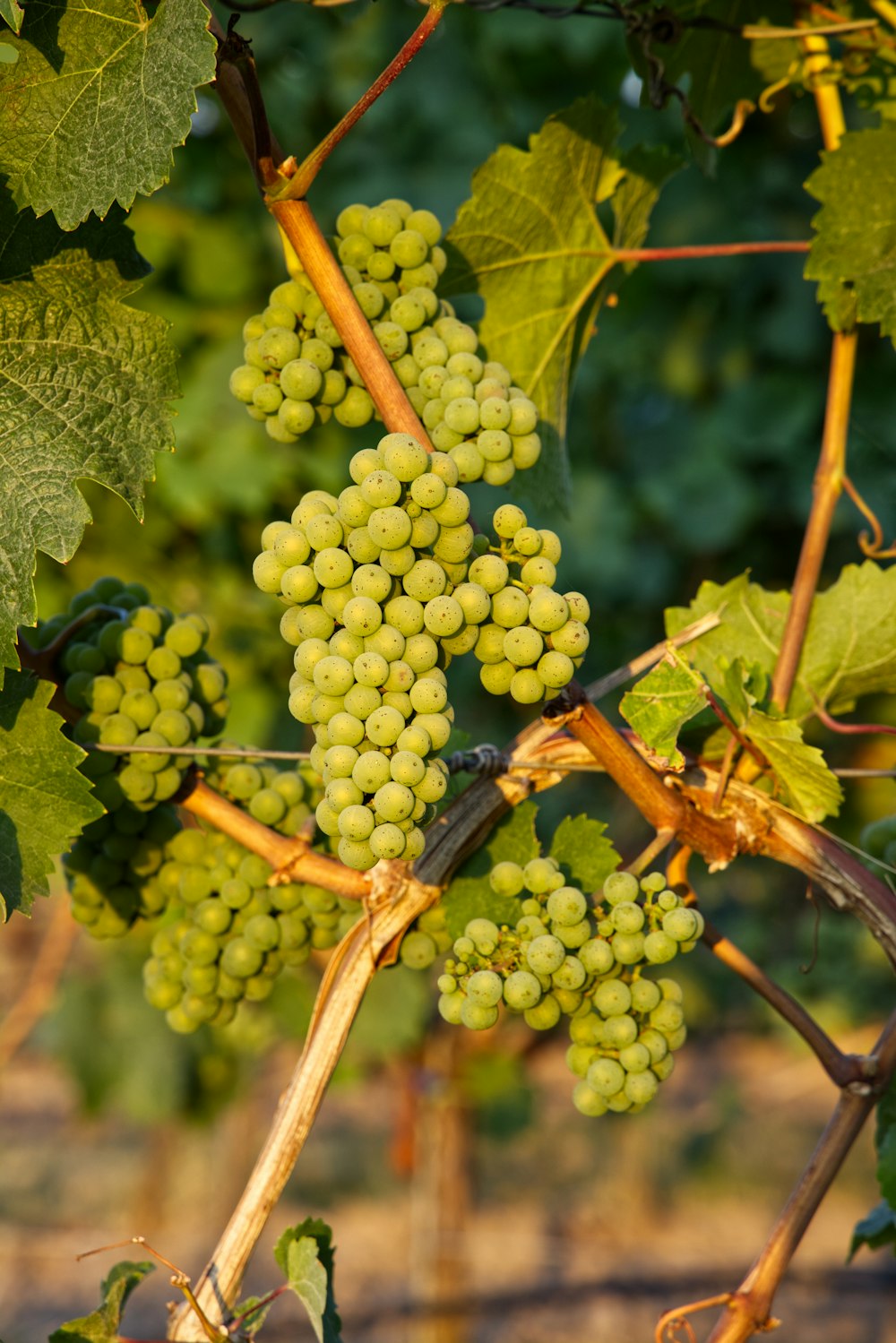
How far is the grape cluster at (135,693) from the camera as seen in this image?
3.23ft

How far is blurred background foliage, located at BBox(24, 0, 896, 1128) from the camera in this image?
347cm

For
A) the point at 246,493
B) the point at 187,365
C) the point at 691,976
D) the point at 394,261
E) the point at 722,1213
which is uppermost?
the point at 394,261

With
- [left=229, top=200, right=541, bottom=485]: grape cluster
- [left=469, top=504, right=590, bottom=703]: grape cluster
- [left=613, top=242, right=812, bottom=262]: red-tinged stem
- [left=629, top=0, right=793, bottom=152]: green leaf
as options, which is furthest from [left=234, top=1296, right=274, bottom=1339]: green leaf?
[left=629, top=0, right=793, bottom=152]: green leaf

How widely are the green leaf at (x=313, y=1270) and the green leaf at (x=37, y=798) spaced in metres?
0.31

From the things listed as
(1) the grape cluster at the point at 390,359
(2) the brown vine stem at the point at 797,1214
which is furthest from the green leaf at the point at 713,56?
(2) the brown vine stem at the point at 797,1214

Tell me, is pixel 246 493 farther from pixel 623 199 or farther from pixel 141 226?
pixel 623 199

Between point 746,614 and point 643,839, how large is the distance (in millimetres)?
2843

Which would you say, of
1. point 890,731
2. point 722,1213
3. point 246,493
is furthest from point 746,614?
point 722,1213

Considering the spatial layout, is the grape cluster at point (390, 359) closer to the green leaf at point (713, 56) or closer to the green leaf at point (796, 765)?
the green leaf at point (796, 765)

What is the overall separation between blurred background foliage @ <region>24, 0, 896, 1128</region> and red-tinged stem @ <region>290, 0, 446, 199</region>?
254 centimetres

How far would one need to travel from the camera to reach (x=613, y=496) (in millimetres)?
3621

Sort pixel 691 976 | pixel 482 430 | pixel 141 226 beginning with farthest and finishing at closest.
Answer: pixel 691 976 < pixel 141 226 < pixel 482 430

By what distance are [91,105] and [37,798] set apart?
0.46 metres

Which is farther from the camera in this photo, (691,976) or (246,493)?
(691,976)
